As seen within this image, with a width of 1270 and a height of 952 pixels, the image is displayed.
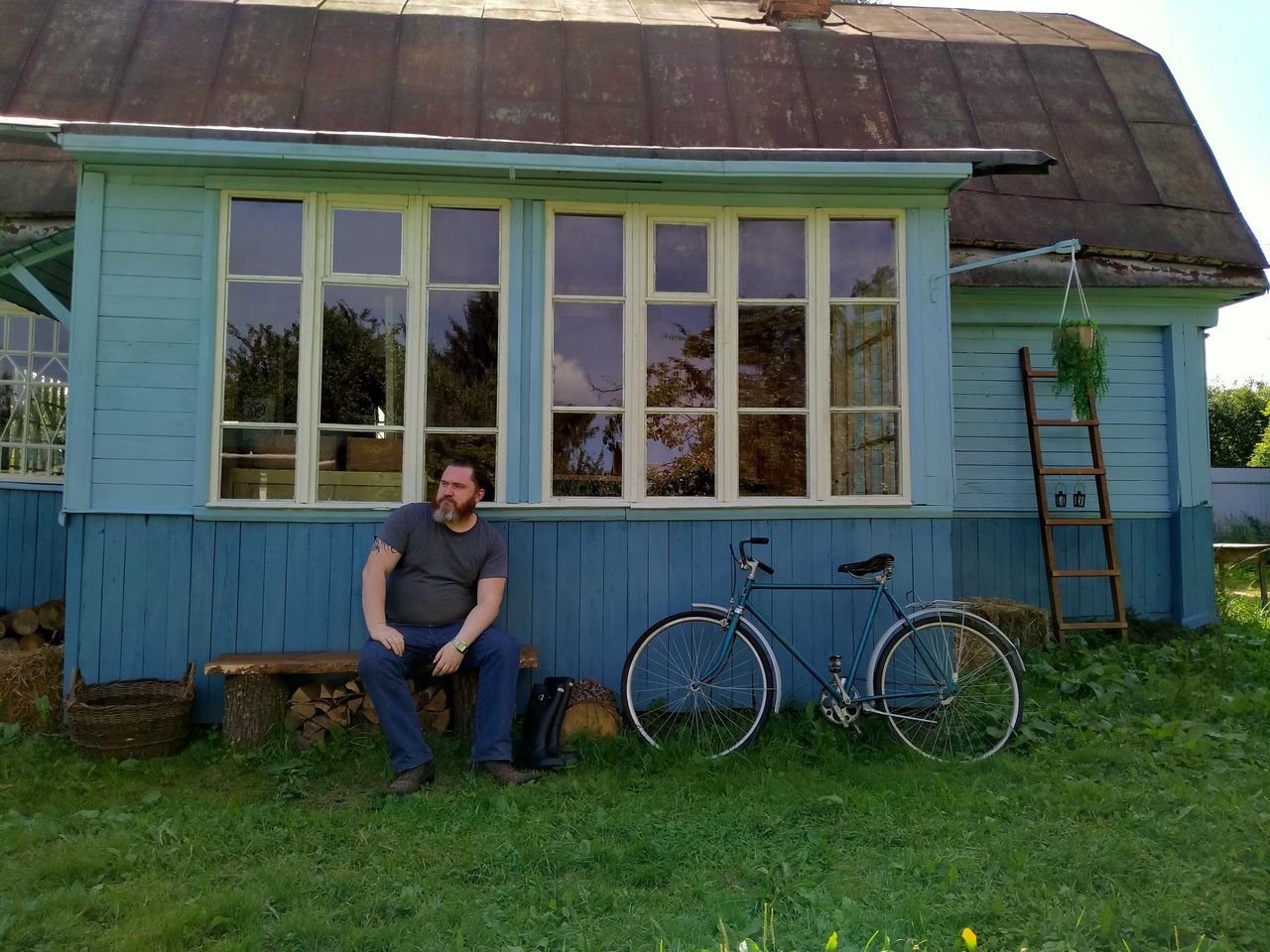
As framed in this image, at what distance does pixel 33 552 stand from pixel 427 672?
4.21 meters

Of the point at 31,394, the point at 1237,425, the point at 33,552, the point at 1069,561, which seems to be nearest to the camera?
the point at 33,552

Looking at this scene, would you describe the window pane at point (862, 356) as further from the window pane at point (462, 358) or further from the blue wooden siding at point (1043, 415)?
the blue wooden siding at point (1043, 415)

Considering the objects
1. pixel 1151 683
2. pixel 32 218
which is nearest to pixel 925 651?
pixel 1151 683

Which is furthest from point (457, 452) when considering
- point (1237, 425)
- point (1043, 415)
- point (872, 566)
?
point (1237, 425)

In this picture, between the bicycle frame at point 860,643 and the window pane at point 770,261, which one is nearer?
the bicycle frame at point 860,643

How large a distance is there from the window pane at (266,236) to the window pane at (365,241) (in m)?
0.20

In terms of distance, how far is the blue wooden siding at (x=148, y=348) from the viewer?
174 inches

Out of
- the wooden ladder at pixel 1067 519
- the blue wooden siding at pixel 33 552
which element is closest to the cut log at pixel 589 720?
the wooden ladder at pixel 1067 519

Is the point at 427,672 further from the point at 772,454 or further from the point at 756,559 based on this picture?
the point at 772,454

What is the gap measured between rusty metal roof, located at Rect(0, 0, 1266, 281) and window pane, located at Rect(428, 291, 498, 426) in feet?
4.71

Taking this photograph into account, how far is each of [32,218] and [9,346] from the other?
1.79 meters

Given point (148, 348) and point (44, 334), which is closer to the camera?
point (148, 348)

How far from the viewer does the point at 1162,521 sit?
6785 millimetres

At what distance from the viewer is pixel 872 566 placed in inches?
171
